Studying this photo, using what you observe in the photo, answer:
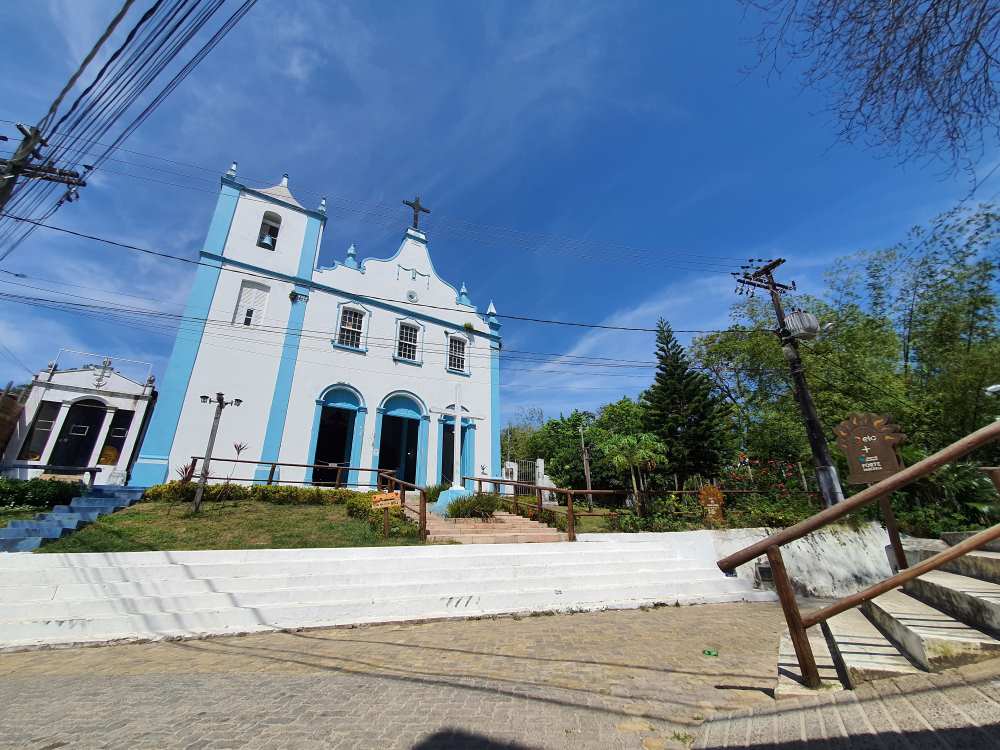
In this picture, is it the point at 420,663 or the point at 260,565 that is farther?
the point at 260,565

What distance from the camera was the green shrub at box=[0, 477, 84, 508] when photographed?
28.3ft

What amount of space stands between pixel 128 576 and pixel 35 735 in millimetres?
3783

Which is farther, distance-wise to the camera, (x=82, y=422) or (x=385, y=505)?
(x=82, y=422)

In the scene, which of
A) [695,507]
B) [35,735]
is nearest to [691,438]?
[695,507]

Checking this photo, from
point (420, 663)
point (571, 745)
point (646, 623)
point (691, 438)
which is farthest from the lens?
point (691, 438)

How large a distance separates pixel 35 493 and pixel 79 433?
8.28 meters

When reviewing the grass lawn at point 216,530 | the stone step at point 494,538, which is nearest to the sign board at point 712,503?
the stone step at point 494,538

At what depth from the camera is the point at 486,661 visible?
3672 millimetres

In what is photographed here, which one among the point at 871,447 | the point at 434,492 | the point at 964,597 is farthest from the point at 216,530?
the point at 871,447

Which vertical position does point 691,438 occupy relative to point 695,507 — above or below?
above

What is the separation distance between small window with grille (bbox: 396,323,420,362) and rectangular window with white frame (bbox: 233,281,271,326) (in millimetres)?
5060

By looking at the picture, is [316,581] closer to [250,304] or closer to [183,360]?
[183,360]

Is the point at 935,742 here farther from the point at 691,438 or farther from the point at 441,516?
the point at 691,438

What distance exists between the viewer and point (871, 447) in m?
8.58
